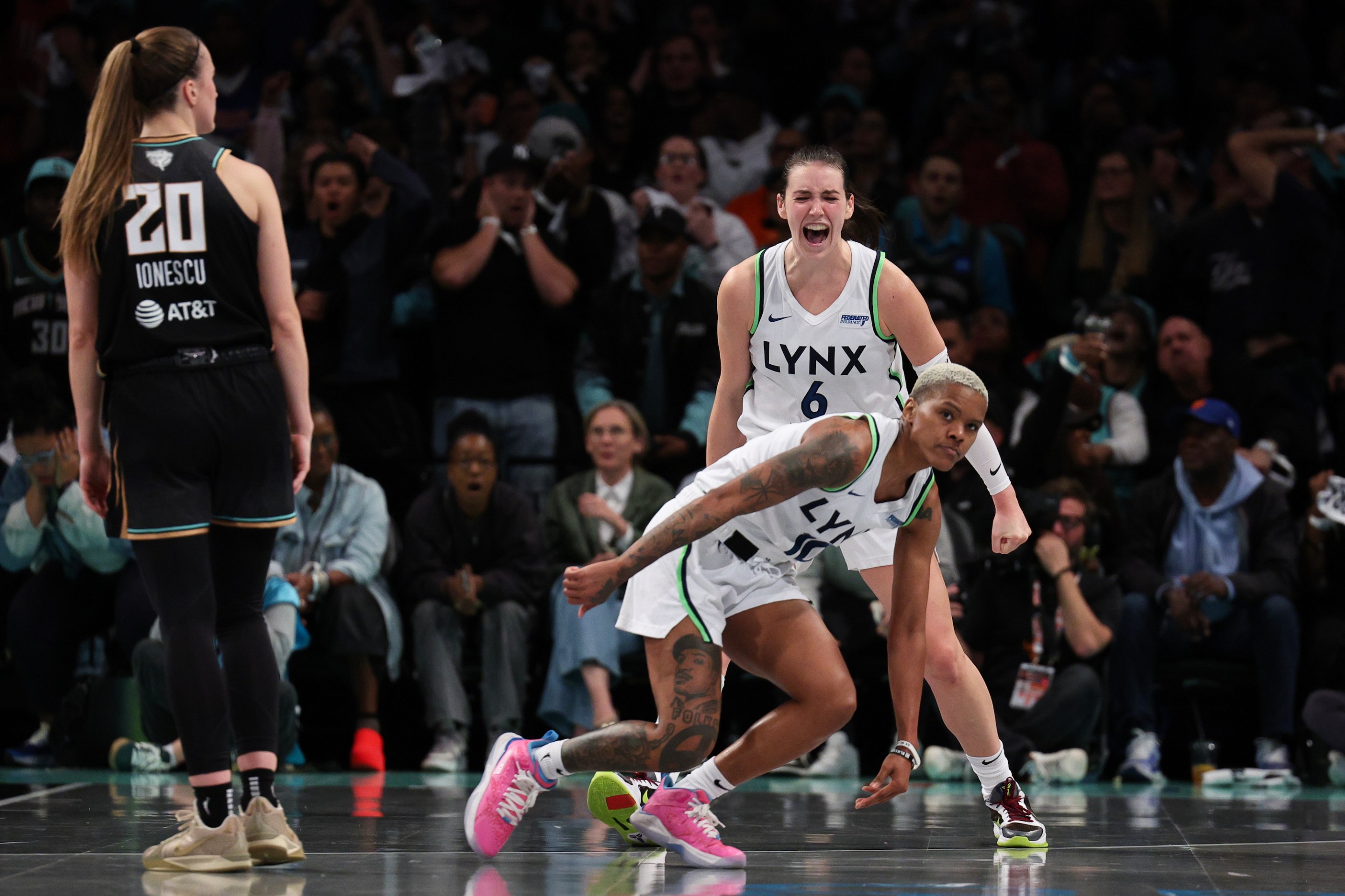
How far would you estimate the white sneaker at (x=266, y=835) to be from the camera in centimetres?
404

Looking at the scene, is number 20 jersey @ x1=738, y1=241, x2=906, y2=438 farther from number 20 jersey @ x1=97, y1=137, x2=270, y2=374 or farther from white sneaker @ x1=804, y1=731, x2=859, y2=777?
white sneaker @ x1=804, y1=731, x2=859, y2=777

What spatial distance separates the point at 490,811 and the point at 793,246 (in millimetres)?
1864

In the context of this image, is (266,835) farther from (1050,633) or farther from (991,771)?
(1050,633)

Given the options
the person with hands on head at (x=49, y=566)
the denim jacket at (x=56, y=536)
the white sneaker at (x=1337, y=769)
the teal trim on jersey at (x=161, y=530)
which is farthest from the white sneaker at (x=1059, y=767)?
the teal trim on jersey at (x=161, y=530)

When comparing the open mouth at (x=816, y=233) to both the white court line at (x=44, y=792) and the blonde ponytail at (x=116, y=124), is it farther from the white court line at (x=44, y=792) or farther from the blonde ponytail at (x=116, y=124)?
the white court line at (x=44, y=792)

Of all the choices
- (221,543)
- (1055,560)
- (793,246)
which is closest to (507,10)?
(1055,560)

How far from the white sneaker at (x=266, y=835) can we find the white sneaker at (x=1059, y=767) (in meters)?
4.00

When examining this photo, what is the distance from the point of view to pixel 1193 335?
8.48 meters

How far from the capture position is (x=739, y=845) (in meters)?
4.83

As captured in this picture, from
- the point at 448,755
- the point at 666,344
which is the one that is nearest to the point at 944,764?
the point at 448,755

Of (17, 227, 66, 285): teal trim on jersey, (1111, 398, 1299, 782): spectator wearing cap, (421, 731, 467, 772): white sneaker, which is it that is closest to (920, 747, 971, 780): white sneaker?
(1111, 398, 1299, 782): spectator wearing cap

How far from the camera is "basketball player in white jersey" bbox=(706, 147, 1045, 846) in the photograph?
15.4ft

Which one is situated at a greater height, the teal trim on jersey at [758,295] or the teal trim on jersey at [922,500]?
the teal trim on jersey at [758,295]

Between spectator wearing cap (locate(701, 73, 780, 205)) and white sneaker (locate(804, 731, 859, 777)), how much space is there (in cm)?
378
